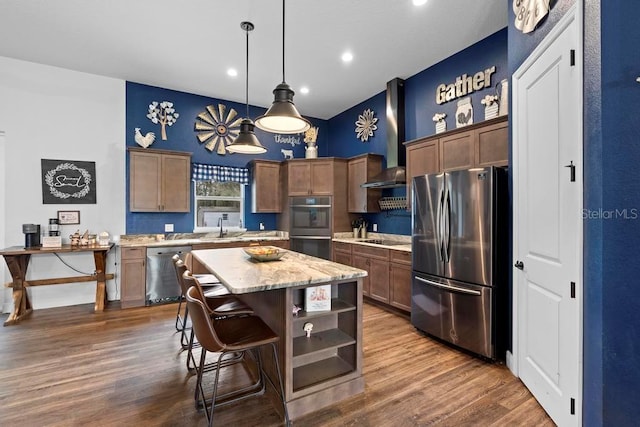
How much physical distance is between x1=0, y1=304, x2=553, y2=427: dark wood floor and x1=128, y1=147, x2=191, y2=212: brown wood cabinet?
190cm

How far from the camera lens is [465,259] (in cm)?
280

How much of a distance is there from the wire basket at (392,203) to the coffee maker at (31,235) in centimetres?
484

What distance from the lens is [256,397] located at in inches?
84.7

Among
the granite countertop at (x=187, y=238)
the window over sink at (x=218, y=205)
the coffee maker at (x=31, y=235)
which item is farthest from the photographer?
the window over sink at (x=218, y=205)

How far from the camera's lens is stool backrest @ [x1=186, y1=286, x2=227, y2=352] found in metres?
1.63

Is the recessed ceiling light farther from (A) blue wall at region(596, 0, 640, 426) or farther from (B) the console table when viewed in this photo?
(B) the console table

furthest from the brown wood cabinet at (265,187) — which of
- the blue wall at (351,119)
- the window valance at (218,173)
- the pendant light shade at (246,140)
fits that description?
the pendant light shade at (246,140)

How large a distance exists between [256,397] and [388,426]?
36.5 inches

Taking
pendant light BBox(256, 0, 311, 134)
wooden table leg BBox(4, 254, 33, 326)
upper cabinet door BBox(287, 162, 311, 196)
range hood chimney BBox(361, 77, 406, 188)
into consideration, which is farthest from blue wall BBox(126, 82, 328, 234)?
pendant light BBox(256, 0, 311, 134)

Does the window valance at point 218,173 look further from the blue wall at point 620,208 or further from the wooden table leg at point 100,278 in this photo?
the blue wall at point 620,208

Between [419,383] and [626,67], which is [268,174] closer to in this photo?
[419,383]

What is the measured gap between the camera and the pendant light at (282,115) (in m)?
2.29

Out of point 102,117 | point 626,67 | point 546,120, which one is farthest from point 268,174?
point 626,67

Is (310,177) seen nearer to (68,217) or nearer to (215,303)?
(215,303)
